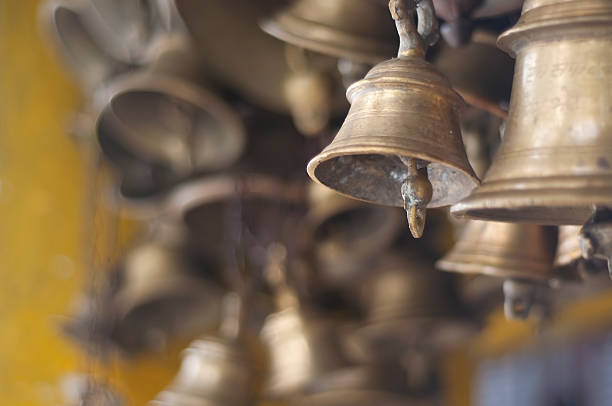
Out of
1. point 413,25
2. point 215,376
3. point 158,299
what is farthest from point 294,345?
point 413,25

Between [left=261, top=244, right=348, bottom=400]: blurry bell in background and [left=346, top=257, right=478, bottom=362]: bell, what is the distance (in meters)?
0.07

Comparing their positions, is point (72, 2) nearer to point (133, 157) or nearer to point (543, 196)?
point (133, 157)

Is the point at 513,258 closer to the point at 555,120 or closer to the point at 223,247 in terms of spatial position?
the point at 555,120

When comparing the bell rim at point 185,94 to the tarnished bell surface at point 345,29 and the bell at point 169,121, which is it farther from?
the tarnished bell surface at point 345,29

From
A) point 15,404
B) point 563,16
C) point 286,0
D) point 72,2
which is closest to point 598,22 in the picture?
point 563,16

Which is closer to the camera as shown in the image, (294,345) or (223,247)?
(294,345)

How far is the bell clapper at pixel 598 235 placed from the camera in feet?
2.98

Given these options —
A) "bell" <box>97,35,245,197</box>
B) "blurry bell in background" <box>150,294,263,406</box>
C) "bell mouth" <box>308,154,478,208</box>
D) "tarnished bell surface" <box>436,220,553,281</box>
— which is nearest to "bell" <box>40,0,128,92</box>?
"bell" <box>97,35,245,197</box>

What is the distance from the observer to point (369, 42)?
1.37 m

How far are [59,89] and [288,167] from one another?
0.74 meters

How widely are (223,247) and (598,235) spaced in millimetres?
1310

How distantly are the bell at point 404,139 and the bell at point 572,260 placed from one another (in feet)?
0.58

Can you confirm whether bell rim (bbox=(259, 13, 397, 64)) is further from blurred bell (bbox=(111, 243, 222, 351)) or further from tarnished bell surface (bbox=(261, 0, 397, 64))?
blurred bell (bbox=(111, 243, 222, 351))

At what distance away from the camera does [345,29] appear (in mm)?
1385
